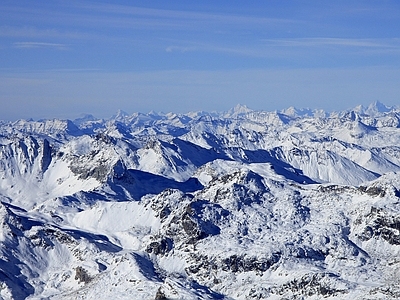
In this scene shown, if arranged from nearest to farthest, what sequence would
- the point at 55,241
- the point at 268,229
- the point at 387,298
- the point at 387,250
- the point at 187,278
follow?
the point at 387,298 < the point at 187,278 < the point at 387,250 < the point at 268,229 < the point at 55,241

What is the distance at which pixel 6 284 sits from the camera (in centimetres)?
16962

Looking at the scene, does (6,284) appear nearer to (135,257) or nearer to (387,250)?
(135,257)

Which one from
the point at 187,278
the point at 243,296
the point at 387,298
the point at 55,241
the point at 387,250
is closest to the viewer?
the point at 387,298

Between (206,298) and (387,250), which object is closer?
(206,298)

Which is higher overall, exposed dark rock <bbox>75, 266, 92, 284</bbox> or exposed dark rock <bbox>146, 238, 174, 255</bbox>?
exposed dark rock <bbox>146, 238, 174, 255</bbox>

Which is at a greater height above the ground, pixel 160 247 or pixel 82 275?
pixel 160 247

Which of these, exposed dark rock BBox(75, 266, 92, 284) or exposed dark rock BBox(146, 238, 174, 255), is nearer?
exposed dark rock BBox(146, 238, 174, 255)

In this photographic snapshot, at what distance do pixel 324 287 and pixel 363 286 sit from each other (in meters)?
8.34

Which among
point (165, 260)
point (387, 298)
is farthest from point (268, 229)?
point (387, 298)

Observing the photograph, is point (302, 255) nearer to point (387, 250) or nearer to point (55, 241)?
point (387, 250)

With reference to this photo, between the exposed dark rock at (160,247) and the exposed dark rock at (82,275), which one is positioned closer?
the exposed dark rock at (160,247)

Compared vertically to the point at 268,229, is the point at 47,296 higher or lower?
lower

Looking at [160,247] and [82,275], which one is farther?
[82,275]

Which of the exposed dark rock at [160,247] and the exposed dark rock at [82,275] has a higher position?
the exposed dark rock at [160,247]
